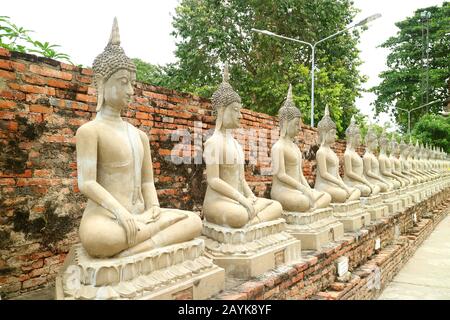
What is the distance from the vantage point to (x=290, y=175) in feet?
18.2

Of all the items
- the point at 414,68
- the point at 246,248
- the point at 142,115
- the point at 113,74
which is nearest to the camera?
the point at 113,74

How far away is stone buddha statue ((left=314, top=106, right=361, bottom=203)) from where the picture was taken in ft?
21.6

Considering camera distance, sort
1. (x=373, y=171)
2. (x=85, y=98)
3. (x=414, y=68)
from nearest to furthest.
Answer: (x=85, y=98), (x=373, y=171), (x=414, y=68)

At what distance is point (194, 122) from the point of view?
5.89m

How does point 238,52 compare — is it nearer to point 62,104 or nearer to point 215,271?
point 62,104

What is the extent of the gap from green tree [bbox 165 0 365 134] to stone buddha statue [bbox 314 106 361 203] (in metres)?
7.45

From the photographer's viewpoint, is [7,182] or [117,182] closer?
[117,182]

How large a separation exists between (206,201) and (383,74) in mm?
28550

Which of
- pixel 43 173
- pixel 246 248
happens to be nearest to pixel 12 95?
pixel 43 173

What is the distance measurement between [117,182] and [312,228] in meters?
2.90

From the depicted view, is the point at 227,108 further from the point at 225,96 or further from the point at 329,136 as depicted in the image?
the point at 329,136

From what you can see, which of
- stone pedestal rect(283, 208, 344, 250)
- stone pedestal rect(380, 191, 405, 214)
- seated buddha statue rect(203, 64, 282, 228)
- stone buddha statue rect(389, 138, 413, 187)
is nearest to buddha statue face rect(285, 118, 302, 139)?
stone pedestal rect(283, 208, 344, 250)

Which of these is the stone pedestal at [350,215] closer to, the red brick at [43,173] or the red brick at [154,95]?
the red brick at [154,95]

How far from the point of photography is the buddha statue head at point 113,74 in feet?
10.1
